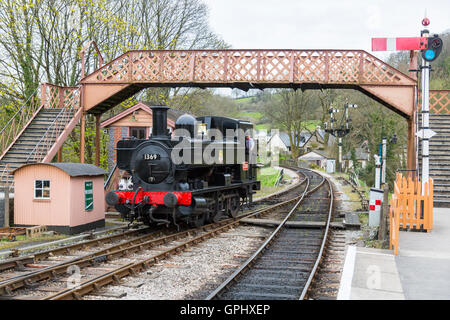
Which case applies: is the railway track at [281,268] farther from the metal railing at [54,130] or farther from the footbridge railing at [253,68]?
the metal railing at [54,130]

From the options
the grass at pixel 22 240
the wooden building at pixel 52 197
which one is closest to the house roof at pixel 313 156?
the wooden building at pixel 52 197

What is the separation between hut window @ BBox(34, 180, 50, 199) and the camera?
11266 mm

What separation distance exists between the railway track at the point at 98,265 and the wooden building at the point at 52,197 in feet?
6.14

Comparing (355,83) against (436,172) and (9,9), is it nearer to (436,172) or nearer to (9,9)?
(436,172)

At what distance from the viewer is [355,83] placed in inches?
539

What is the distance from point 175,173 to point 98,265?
3531 mm

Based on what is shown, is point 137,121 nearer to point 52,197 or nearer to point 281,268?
point 52,197

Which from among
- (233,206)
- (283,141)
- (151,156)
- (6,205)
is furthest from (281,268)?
(283,141)

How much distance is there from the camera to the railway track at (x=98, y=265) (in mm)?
6406

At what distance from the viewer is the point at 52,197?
11.2 meters

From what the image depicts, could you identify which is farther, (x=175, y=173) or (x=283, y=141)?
(x=283, y=141)

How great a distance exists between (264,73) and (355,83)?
274 centimetres

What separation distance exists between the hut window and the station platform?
734 centimetres
